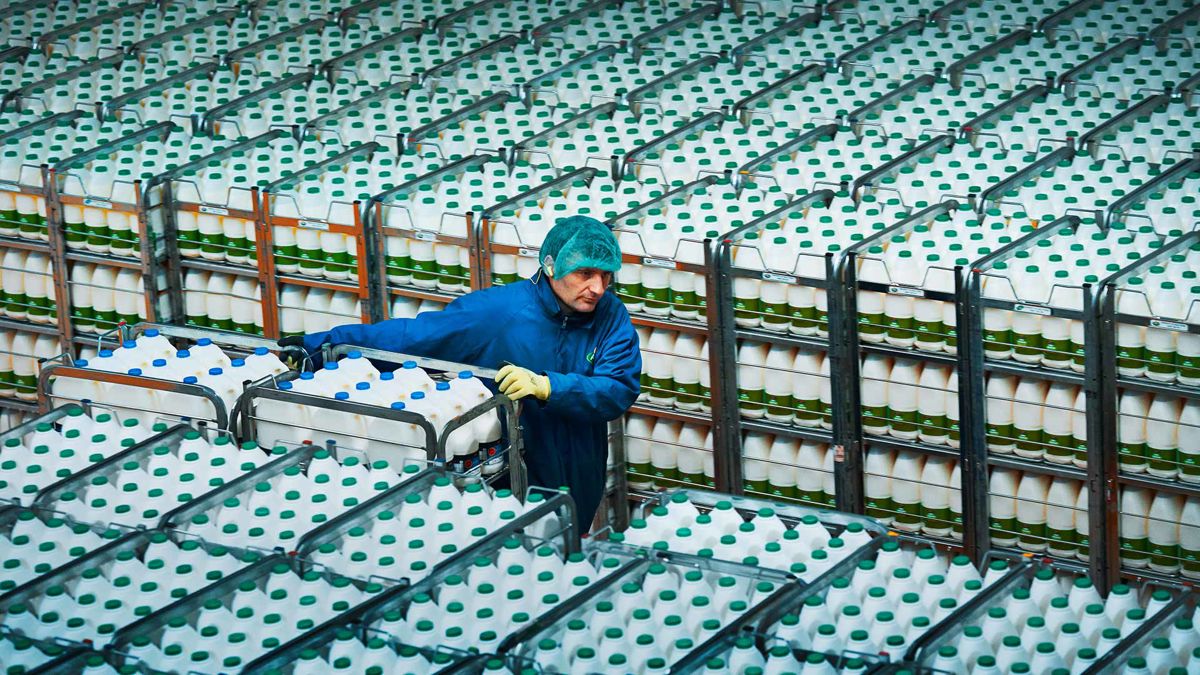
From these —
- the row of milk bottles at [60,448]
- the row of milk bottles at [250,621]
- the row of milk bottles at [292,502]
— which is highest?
the row of milk bottles at [60,448]

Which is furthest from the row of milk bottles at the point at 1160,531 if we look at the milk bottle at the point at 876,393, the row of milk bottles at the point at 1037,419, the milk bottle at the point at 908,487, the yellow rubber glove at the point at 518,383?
the yellow rubber glove at the point at 518,383

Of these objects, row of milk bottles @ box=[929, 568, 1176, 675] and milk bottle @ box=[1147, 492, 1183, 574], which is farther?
milk bottle @ box=[1147, 492, 1183, 574]

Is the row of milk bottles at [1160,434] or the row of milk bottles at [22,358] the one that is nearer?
the row of milk bottles at [1160,434]

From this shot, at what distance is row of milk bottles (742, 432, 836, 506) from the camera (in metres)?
8.42

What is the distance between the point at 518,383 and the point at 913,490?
2.06m

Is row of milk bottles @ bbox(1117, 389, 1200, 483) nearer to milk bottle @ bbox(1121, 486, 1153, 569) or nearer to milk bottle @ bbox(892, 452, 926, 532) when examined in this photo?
milk bottle @ bbox(1121, 486, 1153, 569)

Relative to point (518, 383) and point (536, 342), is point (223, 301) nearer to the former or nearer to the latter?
point (536, 342)

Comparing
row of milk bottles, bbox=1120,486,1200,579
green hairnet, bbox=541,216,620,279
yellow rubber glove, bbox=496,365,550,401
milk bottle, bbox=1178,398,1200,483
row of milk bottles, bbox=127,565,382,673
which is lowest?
row of milk bottles, bbox=1120,486,1200,579

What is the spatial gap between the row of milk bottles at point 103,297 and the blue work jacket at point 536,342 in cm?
211

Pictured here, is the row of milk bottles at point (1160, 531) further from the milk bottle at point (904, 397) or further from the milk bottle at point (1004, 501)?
the milk bottle at point (904, 397)

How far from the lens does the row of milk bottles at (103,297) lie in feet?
30.9

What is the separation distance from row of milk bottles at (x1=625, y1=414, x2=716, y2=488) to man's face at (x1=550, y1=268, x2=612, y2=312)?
50.9 inches

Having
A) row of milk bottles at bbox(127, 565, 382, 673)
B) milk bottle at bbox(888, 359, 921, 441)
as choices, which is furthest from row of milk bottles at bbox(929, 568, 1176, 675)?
milk bottle at bbox(888, 359, 921, 441)

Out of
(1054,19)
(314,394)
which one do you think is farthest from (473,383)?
(1054,19)
